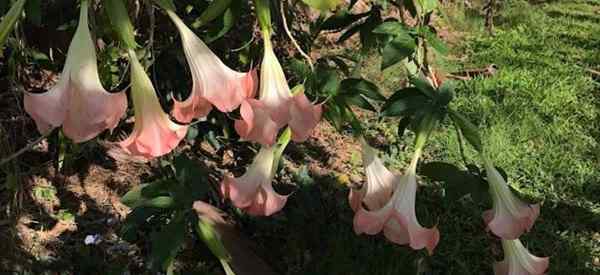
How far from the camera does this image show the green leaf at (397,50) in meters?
1.21

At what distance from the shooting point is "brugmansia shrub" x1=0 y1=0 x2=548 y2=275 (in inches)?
28.2

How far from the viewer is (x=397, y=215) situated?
0.93m

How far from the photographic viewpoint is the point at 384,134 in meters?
3.33

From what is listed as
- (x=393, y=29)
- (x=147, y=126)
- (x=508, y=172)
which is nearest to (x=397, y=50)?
(x=393, y=29)

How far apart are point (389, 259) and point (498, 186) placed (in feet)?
4.61

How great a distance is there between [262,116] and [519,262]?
49 centimetres

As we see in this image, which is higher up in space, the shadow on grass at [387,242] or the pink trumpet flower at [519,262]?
the pink trumpet flower at [519,262]

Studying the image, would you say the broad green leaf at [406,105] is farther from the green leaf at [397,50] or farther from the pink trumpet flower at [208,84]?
the pink trumpet flower at [208,84]

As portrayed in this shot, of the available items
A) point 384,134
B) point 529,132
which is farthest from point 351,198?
point 529,132

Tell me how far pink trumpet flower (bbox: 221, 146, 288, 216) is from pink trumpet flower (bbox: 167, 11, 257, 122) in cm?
20

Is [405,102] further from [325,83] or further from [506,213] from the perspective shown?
[506,213]

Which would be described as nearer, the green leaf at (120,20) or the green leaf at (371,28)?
the green leaf at (120,20)

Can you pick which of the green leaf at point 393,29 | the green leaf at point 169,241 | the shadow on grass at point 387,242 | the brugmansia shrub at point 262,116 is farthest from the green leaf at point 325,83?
the shadow on grass at point 387,242

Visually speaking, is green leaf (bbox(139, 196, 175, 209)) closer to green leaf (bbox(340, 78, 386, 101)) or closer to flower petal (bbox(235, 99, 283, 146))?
green leaf (bbox(340, 78, 386, 101))
